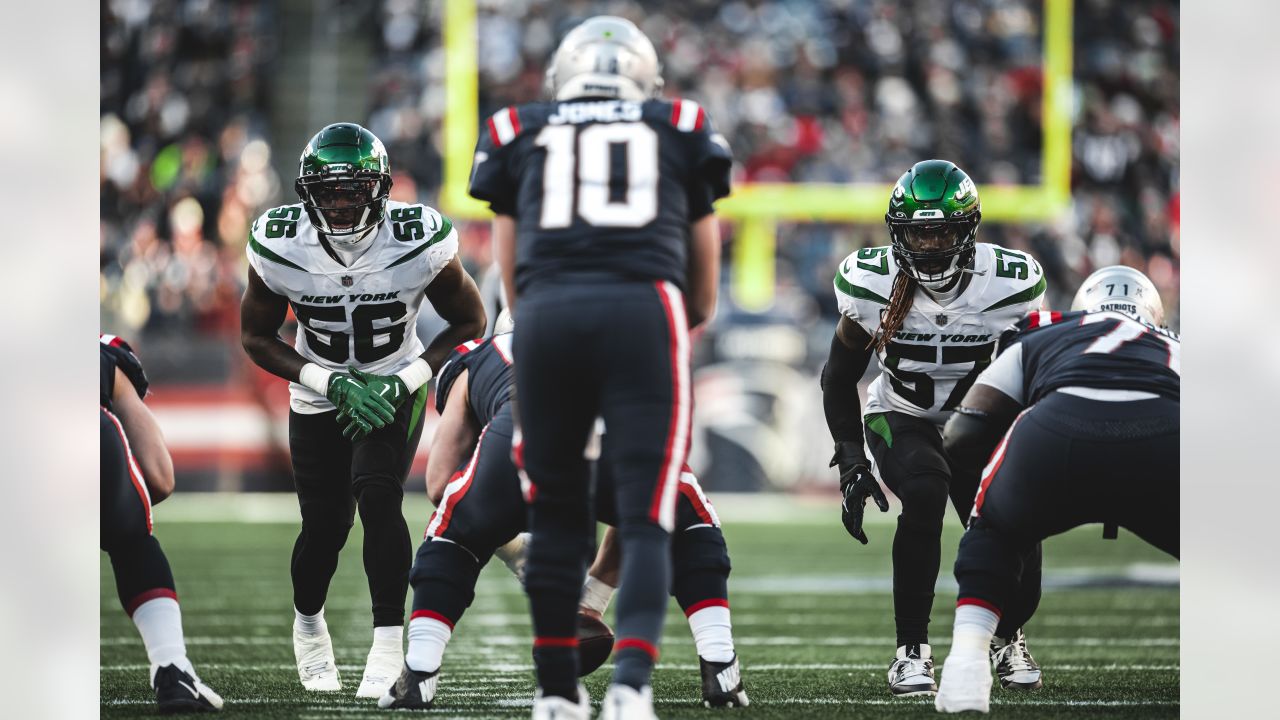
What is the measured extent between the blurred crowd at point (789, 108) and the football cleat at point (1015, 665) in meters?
9.11

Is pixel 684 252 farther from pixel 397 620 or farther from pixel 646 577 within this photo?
pixel 397 620

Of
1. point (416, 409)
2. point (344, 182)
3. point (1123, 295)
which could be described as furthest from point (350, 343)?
point (1123, 295)

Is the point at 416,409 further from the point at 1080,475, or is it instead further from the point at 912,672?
the point at 1080,475

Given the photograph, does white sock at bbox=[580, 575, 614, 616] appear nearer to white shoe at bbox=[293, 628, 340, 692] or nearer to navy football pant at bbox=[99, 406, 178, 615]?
white shoe at bbox=[293, 628, 340, 692]

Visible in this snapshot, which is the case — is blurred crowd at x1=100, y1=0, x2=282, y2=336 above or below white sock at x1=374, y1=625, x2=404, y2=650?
above

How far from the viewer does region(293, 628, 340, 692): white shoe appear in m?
4.43

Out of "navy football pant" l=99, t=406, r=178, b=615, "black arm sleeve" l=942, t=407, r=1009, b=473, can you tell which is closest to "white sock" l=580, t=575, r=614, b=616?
"black arm sleeve" l=942, t=407, r=1009, b=473

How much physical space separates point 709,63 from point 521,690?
38.8 ft

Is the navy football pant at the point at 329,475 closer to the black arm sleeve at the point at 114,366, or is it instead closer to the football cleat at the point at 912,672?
the black arm sleeve at the point at 114,366

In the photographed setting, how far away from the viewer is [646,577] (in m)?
3.07

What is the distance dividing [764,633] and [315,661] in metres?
1.93

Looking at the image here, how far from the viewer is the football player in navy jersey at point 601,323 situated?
121 inches

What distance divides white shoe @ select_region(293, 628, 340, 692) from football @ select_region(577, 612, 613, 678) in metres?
0.77

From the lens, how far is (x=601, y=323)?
3.07m
